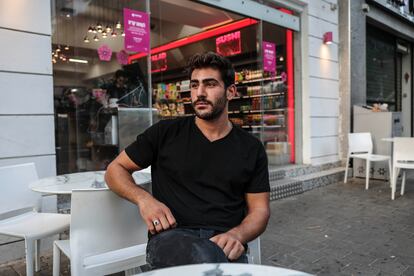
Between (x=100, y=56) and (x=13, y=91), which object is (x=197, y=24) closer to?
(x=100, y=56)

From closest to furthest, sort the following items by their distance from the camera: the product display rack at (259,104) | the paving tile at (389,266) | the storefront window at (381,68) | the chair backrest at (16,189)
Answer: the chair backrest at (16,189) → the paving tile at (389,266) → the product display rack at (259,104) → the storefront window at (381,68)

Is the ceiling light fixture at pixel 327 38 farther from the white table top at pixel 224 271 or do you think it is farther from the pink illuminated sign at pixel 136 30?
the white table top at pixel 224 271

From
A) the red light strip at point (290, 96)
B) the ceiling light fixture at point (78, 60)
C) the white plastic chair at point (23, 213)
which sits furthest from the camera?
the red light strip at point (290, 96)

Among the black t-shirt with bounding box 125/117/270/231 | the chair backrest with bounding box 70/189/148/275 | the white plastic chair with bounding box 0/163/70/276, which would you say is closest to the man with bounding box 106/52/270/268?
the black t-shirt with bounding box 125/117/270/231

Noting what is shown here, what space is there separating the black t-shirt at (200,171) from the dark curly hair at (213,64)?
26cm

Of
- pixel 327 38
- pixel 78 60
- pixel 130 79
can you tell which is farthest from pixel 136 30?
pixel 327 38

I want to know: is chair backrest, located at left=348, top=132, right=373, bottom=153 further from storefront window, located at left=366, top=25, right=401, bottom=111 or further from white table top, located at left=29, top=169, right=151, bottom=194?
white table top, located at left=29, top=169, right=151, bottom=194

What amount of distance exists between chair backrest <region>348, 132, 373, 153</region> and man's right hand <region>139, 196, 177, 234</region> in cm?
503

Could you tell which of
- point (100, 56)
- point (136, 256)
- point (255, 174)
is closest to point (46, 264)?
point (136, 256)

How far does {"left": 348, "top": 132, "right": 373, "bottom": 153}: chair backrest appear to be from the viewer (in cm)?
569

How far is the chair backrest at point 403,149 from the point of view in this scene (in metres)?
4.66

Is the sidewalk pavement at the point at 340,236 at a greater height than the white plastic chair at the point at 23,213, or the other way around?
the white plastic chair at the point at 23,213

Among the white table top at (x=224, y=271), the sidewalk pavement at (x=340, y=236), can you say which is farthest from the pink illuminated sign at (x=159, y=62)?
the white table top at (x=224, y=271)

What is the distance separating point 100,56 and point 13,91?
184cm
